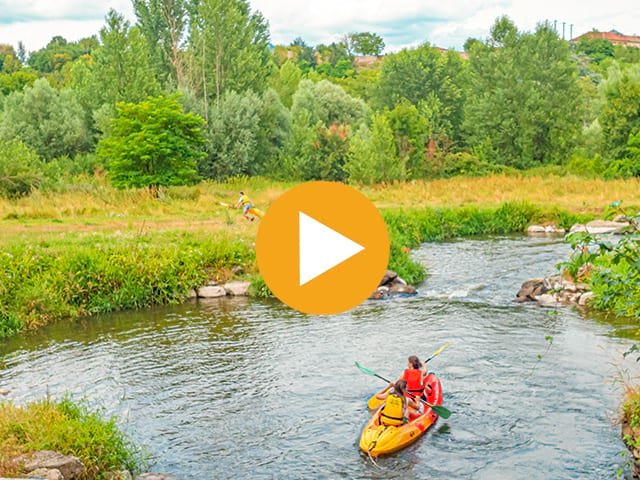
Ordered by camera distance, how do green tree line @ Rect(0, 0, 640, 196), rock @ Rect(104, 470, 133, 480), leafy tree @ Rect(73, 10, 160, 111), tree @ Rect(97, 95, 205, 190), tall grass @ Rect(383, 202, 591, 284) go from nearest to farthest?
rock @ Rect(104, 470, 133, 480)
tall grass @ Rect(383, 202, 591, 284)
tree @ Rect(97, 95, 205, 190)
green tree line @ Rect(0, 0, 640, 196)
leafy tree @ Rect(73, 10, 160, 111)

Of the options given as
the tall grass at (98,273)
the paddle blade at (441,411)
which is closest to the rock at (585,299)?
the paddle blade at (441,411)

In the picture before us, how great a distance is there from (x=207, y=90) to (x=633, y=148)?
27.8m

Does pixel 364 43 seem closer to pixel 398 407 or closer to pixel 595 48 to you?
Result: pixel 595 48

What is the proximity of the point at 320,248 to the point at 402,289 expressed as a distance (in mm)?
12102

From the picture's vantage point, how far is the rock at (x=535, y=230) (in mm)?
32469

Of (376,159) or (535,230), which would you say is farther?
(376,159)

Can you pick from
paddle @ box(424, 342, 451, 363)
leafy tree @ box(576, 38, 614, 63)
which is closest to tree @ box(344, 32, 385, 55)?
leafy tree @ box(576, 38, 614, 63)

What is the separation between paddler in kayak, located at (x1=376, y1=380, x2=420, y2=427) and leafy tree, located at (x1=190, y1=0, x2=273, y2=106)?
1525 inches

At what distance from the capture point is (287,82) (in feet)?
232

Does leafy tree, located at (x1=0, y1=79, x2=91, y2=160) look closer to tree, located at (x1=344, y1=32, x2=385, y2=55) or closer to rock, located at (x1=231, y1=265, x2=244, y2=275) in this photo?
rock, located at (x1=231, y1=265, x2=244, y2=275)

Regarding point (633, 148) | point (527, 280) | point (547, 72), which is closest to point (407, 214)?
point (527, 280)

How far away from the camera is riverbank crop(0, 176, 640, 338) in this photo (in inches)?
794

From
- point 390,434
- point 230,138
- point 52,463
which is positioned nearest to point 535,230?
point 230,138

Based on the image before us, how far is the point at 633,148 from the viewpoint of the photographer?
46.1 meters
